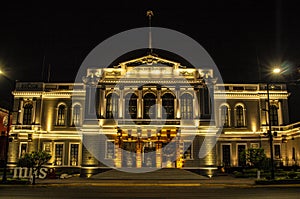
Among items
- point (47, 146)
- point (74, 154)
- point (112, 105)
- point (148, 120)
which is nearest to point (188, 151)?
point (148, 120)

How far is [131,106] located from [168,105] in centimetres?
518

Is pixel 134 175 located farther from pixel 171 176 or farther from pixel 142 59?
pixel 142 59

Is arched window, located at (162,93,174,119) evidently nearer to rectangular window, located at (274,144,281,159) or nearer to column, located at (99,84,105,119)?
column, located at (99,84,105,119)

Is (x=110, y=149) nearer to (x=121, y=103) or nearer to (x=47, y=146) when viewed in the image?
(x=121, y=103)

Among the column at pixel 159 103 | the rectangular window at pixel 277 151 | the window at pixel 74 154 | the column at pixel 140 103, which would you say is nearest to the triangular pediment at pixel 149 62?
the column at pixel 159 103

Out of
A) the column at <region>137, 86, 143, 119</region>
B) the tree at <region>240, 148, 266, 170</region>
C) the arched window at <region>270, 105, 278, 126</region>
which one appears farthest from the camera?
the arched window at <region>270, 105, 278, 126</region>

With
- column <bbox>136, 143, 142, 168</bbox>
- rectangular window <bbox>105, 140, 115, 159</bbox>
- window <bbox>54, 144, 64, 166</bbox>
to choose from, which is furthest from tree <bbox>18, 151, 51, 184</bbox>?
window <bbox>54, 144, 64, 166</bbox>

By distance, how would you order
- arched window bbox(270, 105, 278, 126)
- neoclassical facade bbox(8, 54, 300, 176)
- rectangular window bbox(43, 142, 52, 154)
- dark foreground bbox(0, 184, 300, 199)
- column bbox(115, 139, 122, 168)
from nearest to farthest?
dark foreground bbox(0, 184, 300, 199) → column bbox(115, 139, 122, 168) → neoclassical facade bbox(8, 54, 300, 176) → rectangular window bbox(43, 142, 52, 154) → arched window bbox(270, 105, 278, 126)

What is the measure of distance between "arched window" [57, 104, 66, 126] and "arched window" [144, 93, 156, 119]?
12644 millimetres

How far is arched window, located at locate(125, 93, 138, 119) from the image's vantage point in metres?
43.7

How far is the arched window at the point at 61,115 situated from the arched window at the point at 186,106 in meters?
17.5

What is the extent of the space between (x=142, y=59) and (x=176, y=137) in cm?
1212

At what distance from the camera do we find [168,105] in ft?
146

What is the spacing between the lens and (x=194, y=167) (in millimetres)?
40062
